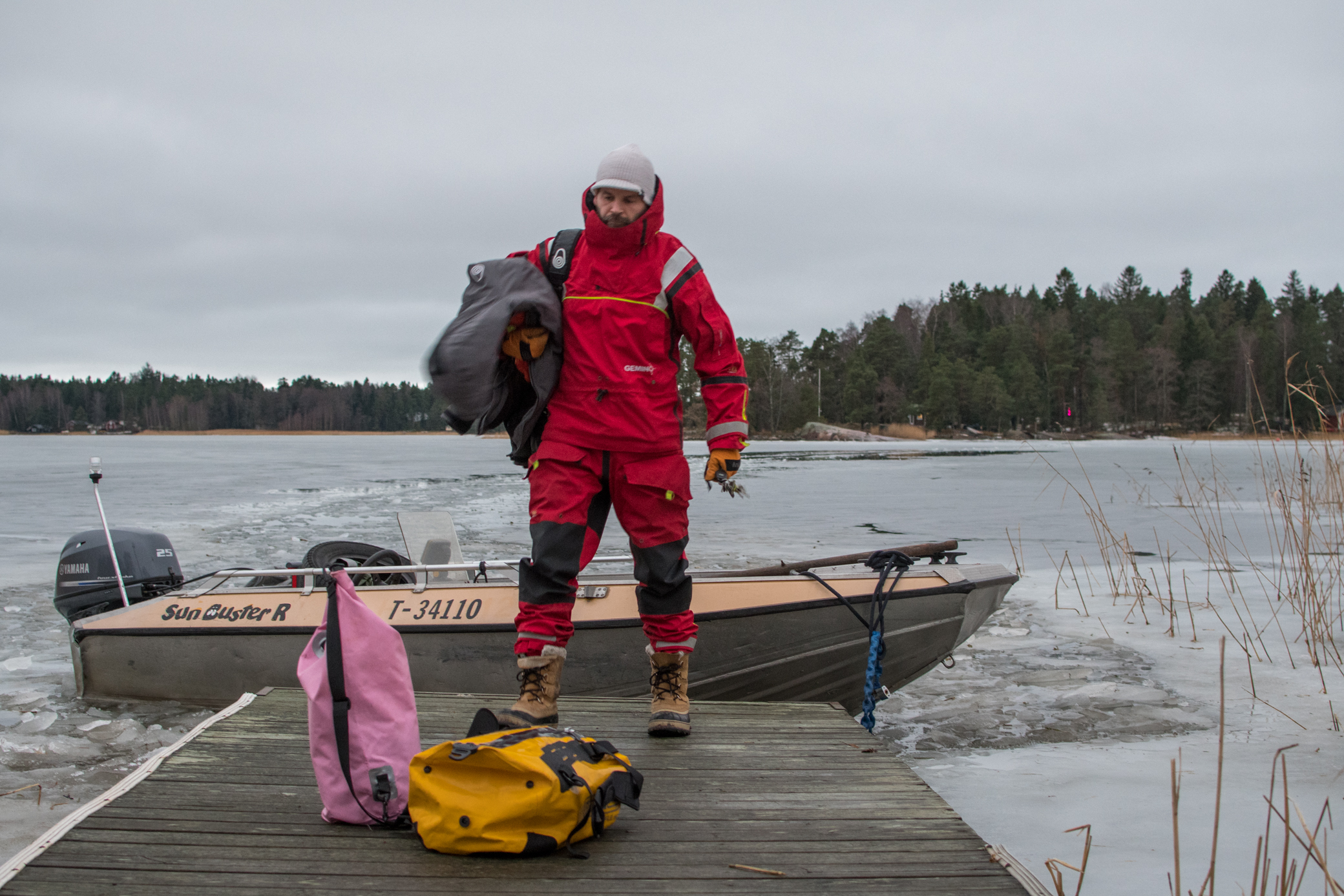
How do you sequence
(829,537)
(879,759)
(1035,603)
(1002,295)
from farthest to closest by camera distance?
(1002,295), (829,537), (1035,603), (879,759)

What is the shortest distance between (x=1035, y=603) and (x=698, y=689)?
172 inches

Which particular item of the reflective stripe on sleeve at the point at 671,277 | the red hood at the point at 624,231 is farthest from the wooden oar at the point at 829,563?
the red hood at the point at 624,231

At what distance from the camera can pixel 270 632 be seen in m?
4.54

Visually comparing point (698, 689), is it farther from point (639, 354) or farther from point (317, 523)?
point (317, 523)

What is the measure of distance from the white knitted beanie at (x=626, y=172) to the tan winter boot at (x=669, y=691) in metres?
1.46

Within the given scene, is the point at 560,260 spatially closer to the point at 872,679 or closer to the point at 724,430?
the point at 724,430

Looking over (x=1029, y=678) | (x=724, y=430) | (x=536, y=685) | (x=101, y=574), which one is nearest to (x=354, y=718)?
(x=536, y=685)

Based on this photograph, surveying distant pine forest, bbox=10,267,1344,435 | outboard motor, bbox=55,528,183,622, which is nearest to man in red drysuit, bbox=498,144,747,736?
outboard motor, bbox=55,528,183,622

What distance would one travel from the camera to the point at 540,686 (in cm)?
303

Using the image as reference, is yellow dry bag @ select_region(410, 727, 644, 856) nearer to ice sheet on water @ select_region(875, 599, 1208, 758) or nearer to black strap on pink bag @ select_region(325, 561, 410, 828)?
black strap on pink bag @ select_region(325, 561, 410, 828)

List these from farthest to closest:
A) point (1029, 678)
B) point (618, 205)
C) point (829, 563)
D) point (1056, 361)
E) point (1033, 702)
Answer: point (1056, 361) < point (1029, 678) < point (1033, 702) < point (829, 563) < point (618, 205)

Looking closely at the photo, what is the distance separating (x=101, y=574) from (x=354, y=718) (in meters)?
3.68

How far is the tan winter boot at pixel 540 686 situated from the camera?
3012 millimetres

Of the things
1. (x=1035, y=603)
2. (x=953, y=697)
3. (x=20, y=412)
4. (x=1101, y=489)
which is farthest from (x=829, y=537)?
(x=20, y=412)
